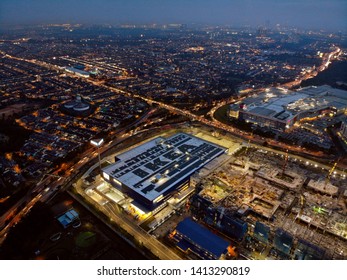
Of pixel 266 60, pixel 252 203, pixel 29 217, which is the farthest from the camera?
pixel 266 60

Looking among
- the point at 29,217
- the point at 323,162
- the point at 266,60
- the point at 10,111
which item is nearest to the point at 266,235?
the point at 323,162

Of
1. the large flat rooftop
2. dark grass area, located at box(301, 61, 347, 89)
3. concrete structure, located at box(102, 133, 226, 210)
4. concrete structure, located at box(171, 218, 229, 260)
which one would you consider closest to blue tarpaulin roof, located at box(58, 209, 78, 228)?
concrete structure, located at box(102, 133, 226, 210)

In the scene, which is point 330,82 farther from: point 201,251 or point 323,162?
point 201,251

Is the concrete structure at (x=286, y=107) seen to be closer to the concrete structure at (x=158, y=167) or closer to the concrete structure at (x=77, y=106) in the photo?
the concrete structure at (x=158, y=167)

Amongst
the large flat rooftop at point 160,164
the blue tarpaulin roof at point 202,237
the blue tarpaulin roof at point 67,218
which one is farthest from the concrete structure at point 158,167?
the blue tarpaulin roof at point 67,218

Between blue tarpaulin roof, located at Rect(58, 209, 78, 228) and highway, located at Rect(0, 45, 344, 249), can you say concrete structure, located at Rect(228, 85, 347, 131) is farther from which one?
blue tarpaulin roof, located at Rect(58, 209, 78, 228)

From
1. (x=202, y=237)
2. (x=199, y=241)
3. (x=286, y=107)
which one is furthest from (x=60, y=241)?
(x=286, y=107)
